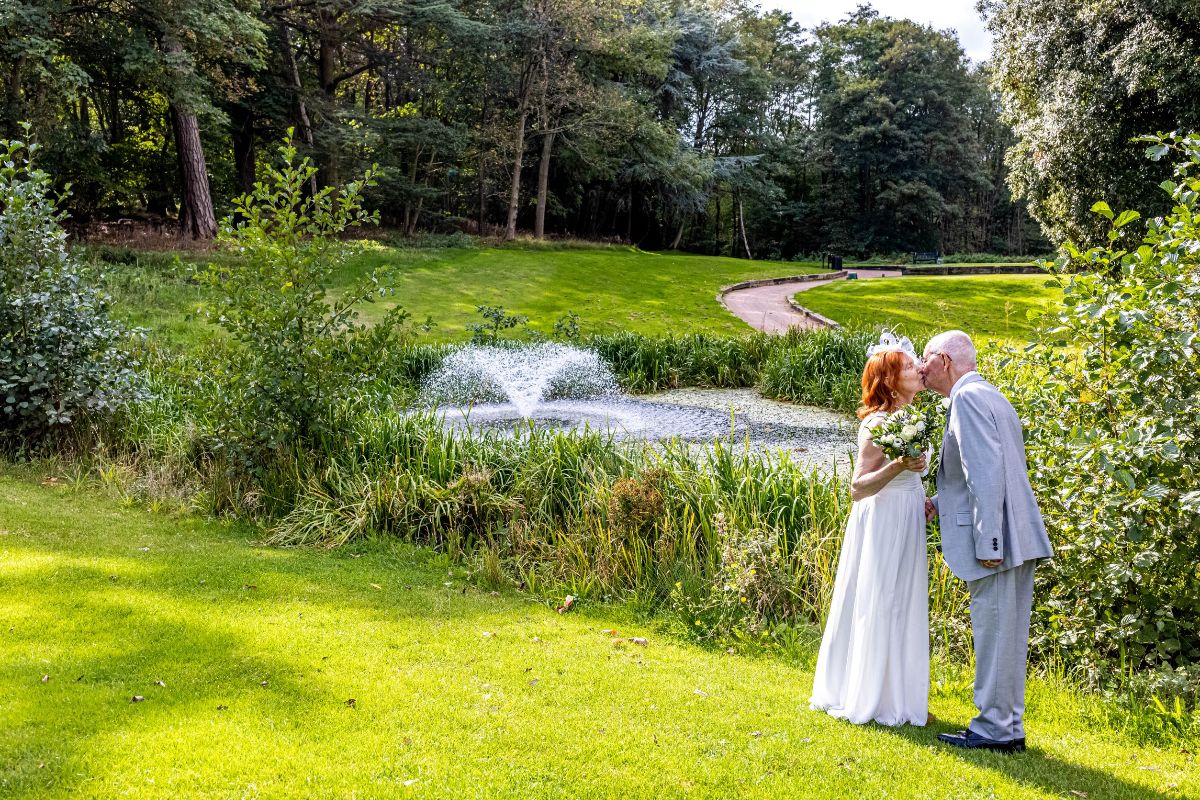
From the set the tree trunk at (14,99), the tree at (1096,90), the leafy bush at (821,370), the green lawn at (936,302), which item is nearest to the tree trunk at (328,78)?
the tree trunk at (14,99)

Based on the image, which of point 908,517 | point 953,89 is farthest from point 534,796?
point 953,89

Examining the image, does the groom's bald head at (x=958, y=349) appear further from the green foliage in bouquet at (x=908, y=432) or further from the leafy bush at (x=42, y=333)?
the leafy bush at (x=42, y=333)

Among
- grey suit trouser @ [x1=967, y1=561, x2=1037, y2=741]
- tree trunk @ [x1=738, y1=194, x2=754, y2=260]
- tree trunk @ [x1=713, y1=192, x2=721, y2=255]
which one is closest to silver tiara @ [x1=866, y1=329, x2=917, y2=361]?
grey suit trouser @ [x1=967, y1=561, x2=1037, y2=741]

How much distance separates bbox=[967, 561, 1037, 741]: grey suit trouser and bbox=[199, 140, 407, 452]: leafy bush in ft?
17.4

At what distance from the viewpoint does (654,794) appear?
332cm

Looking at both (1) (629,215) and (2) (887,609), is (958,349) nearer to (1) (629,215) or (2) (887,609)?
(2) (887,609)

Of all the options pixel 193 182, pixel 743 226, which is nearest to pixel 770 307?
pixel 193 182

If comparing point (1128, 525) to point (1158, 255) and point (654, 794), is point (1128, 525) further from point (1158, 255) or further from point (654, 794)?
point (654, 794)

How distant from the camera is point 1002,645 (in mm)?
3561

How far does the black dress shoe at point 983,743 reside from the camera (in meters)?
3.66

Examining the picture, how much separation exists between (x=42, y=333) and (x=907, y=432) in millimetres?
8496

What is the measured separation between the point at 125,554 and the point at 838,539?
16.3ft

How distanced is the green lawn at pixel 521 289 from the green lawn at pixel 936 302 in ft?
10.5

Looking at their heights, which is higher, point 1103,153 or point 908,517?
point 1103,153
